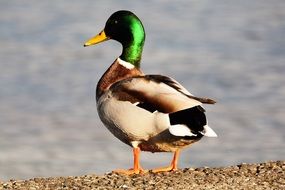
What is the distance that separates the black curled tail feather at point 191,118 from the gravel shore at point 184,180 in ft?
0.89

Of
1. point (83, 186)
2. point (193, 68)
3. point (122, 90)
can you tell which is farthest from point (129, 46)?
point (193, 68)

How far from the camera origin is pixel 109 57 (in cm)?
1447

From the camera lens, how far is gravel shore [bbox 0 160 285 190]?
7.57 meters

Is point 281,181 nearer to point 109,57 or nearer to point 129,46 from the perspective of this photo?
point 129,46

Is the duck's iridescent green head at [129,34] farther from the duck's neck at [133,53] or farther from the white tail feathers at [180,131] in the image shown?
the white tail feathers at [180,131]

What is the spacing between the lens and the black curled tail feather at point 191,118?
782 centimetres

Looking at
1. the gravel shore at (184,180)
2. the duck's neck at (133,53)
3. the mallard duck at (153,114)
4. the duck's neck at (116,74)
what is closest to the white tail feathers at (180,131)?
the mallard duck at (153,114)

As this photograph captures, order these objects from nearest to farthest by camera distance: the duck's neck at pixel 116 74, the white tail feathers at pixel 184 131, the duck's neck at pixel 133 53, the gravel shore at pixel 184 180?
the gravel shore at pixel 184 180 → the white tail feathers at pixel 184 131 → the duck's neck at pixel 116 74 → the duck's neck at pixel 133 53

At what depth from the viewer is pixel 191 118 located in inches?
310

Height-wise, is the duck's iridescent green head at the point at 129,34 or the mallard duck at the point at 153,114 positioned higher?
the duck's iridescent green head at the point at 129,34

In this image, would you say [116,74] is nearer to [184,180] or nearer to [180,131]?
[180,131]

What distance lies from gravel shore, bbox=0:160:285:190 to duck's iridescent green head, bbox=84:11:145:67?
96 cm

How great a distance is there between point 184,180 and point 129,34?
1.40 metres

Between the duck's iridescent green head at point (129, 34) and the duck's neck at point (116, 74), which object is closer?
the duck's neck at point (116, 74)
